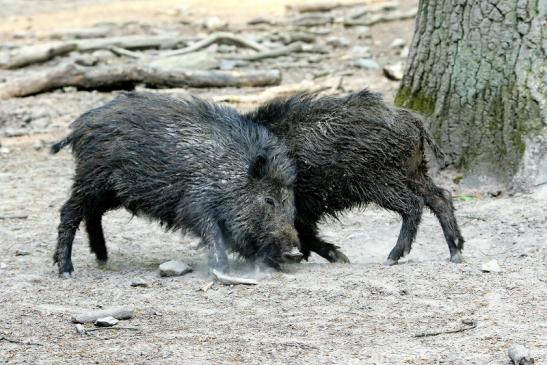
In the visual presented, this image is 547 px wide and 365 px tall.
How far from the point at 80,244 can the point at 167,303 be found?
2.07 metres

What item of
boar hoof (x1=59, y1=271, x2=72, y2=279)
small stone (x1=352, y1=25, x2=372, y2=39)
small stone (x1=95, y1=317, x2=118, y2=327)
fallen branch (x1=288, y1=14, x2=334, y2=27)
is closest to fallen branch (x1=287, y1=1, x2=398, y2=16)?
fallen branch (x1=288, y1=14, x2=334, y2=27)

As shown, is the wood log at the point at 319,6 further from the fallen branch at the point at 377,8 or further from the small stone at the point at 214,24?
the small stone at the point at 214,24

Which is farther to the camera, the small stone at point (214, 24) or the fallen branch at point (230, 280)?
the small stone at point (214, 24)

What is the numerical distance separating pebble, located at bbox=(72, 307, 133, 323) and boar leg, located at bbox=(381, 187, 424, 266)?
1970 mm

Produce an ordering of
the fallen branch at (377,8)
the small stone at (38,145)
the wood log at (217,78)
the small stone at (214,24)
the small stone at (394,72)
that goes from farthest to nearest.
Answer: the fallen branch at (377,8) → the small stone at (214,24) → the wood log at (217,78) → the small stone at (394,72) → the small stone at (38,145)

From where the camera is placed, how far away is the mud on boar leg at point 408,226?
21.6ft

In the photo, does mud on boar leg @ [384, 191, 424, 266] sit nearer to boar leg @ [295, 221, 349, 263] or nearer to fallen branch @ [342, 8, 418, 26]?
boar leg @ [295, 221, 349, 263]

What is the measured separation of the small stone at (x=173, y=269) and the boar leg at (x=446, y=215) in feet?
5.59

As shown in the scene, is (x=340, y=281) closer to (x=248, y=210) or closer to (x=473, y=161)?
(x=248, y=210)

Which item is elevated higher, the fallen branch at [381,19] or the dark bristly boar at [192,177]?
the dark bristly boar at [192,177]

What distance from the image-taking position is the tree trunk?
7641 mm

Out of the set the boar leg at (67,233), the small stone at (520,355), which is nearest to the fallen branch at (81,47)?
the boar leg at (67,233)

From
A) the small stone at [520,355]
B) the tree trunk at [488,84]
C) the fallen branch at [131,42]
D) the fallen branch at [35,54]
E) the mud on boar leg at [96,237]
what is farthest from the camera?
the fallen branch at [131,42]

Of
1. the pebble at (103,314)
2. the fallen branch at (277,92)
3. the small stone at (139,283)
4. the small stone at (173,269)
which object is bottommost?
the fallen branch at (277,92)
